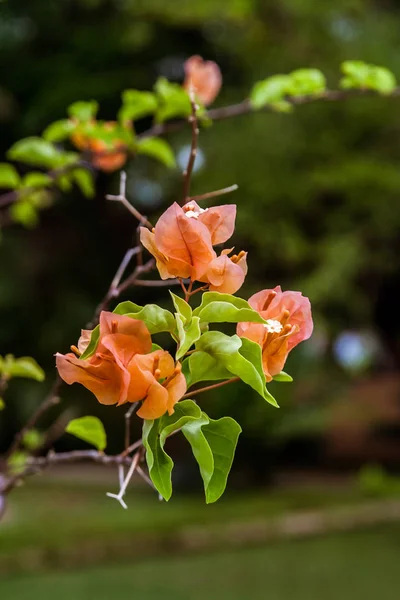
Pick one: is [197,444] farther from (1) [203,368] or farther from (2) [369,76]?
(2) [369,76]

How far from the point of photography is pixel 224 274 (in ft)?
1.11

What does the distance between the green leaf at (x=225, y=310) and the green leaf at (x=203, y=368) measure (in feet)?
0.05

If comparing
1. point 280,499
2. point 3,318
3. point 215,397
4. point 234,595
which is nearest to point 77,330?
point 3,318

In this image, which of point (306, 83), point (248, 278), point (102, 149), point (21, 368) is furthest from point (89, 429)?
point (248, 278)

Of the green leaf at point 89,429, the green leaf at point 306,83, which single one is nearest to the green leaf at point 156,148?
the green leaf at point 306,83

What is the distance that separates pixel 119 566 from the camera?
2.58 meters

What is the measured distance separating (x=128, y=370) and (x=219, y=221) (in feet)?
0.27

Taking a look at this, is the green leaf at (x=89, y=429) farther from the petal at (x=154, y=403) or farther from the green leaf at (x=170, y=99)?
the green leaf at (x=170, y=99)

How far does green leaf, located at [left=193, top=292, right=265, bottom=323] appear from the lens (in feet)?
1.03

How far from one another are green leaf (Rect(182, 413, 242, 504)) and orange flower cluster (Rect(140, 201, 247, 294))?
6 centimetres

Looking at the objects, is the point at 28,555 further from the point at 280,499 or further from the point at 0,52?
the point at 0,52

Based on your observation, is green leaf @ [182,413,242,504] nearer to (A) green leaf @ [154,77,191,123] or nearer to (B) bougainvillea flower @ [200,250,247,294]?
(B) bougainvillea flower @ [200,250,247,294]

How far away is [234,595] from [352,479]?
239 centimetres

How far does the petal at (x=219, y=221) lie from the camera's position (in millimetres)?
350
